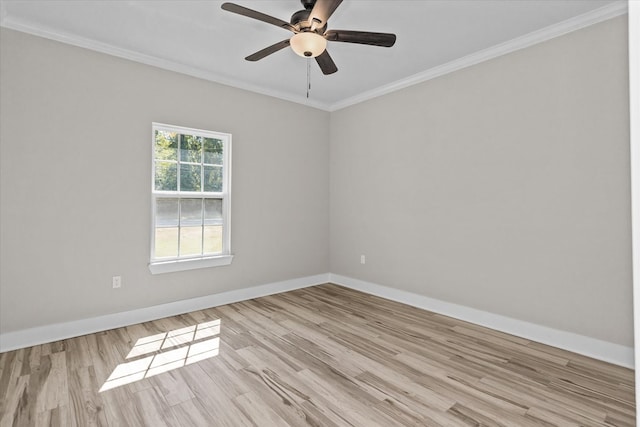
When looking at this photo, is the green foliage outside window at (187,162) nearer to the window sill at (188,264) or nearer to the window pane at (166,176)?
the window pane at (166,176)

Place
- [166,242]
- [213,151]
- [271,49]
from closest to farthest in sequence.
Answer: [271,49] → [166,242] → [213,151]

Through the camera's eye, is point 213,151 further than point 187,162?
Yes

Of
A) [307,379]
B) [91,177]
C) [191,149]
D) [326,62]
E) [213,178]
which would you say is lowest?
[307,379]

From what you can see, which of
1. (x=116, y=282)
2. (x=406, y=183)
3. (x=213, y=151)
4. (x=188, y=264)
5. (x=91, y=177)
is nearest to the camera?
(x=91, y=177)

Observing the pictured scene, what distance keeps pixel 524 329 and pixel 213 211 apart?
357cm

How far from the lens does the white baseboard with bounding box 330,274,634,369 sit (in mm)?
2670

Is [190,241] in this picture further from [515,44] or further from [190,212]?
[515,44]

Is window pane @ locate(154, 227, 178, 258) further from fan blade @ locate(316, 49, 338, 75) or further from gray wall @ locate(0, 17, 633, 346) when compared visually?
fan blade @ locate(316, 49, 338, 75)

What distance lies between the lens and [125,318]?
3396 millimetres

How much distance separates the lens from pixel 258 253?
14.6 ft

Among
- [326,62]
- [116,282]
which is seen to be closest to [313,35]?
[326,62]

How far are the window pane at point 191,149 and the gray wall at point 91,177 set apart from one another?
17 centimetres

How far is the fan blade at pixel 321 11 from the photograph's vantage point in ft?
7.03

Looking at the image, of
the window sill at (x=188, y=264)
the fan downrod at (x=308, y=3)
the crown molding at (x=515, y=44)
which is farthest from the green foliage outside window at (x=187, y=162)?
the crown molding at (x=515, y=44)
